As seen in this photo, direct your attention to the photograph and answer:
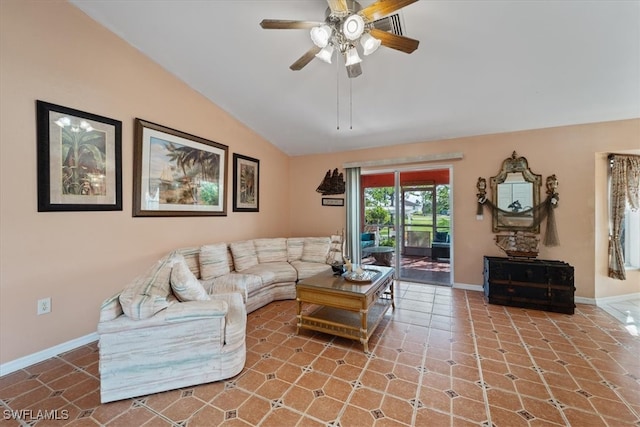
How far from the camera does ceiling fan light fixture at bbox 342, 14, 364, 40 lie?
182 centimetres

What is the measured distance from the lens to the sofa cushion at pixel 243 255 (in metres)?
3.83

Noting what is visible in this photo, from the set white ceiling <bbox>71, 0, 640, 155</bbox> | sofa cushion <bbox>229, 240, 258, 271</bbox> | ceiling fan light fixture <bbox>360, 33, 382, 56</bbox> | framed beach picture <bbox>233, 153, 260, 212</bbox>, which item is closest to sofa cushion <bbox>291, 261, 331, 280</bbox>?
sofa cushion <bbox>229, 240, 258, 271</bbox>

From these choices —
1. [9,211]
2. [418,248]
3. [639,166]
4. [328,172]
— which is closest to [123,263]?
[9,211]

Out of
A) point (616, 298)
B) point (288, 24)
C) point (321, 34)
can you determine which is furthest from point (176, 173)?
point (616, 298)

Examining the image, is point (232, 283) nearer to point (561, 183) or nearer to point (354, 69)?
point (354, 69)

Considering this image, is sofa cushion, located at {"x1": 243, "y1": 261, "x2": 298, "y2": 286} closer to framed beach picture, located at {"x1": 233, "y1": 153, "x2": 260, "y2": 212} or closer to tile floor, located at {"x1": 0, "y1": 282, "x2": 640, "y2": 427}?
tile floor, located at {"x1": 0, "y1": 282, "x2": 640, "y2": 427}

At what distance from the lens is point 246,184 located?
179 inches

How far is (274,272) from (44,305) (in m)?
2.36

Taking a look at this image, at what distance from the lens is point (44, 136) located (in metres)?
2.28

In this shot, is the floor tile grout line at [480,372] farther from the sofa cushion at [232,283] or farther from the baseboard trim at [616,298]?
the sofa cushion at [232,283]

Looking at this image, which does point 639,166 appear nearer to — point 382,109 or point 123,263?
point 382,109

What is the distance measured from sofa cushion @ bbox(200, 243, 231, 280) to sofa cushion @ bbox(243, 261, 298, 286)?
0.35 m

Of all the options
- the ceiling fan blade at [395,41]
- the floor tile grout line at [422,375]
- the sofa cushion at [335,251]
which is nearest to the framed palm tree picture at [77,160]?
the ceiling fan blade at [395,41]

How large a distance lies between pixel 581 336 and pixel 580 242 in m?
1.66
